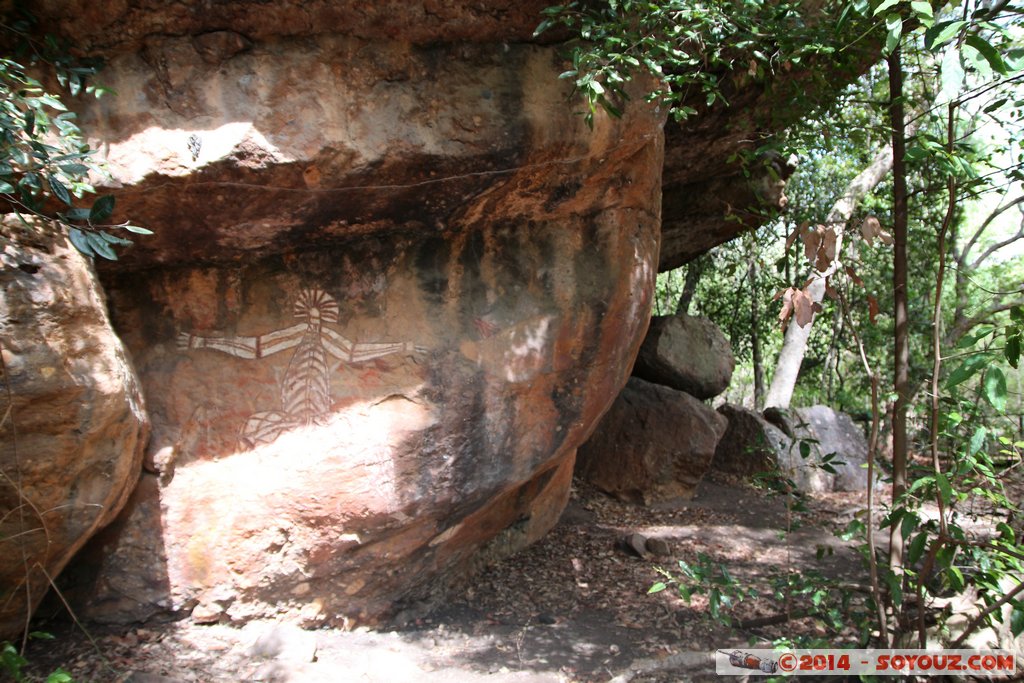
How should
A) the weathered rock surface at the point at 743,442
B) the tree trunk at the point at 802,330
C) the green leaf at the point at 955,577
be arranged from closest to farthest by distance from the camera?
the green leaf at the point at 955,577
the weathered rock surface at the point at 743,442
the tree trunk at the point at 802,330

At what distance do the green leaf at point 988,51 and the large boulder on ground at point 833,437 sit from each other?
226 inches

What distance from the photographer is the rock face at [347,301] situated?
3230mm

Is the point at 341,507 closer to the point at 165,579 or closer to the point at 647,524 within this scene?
the point at 165,579

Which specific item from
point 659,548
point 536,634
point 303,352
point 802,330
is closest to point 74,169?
point 303,352

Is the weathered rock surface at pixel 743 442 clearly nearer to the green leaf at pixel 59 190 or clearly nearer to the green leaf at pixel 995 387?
Answer: the green leaf at pixel 995 387

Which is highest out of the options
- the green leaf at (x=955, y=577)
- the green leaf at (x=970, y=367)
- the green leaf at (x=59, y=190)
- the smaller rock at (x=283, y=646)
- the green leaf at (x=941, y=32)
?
the green leaf at (x=941, y=32)

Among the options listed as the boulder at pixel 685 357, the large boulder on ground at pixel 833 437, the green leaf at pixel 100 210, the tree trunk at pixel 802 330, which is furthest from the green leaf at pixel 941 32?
the large boulder on ground at pixel 833 437

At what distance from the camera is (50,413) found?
2.70 meters

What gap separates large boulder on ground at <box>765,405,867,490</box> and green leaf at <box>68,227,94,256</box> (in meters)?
6.54

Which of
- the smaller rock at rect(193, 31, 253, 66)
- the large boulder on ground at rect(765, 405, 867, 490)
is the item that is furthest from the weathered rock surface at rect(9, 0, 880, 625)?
the large boulder on ground at rect(765, 405, 867, 490)

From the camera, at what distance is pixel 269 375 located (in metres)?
3.74

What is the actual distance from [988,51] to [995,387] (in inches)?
38.9

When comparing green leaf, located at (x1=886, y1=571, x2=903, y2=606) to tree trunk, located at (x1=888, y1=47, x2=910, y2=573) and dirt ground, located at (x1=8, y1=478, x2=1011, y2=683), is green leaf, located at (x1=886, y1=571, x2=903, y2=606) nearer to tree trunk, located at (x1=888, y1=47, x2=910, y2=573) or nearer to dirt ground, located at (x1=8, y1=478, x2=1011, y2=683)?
tree trunk, located at (x1=888, y1=47, x2=910, y2=573)

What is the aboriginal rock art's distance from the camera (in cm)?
369
